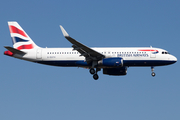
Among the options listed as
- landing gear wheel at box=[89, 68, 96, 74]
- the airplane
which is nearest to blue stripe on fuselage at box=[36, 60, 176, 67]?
the airplane

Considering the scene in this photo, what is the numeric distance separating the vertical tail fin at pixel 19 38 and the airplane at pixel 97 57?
661mm

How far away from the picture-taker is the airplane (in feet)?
160

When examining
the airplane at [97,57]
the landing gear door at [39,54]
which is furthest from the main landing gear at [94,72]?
the landing gear door at [39,54]

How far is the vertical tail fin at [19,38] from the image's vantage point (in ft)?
177

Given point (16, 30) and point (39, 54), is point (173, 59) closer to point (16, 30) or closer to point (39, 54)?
point (39, 54)

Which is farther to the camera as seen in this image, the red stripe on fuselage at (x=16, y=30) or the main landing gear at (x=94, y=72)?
the red stripe on fuselage at (x=16, y=30)

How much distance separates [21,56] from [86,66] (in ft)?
33.6

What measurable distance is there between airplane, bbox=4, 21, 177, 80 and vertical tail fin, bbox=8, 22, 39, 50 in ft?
2.17

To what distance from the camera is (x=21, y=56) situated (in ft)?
171

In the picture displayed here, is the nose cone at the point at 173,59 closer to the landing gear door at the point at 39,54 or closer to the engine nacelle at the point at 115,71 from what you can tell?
the engine nacelle at the point at 115,71

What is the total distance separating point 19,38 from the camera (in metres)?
54.5

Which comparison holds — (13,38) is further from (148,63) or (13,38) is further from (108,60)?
(148,63)

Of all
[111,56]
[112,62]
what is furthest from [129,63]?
[112,62]

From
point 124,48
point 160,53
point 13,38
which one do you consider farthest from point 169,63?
point 13,38
